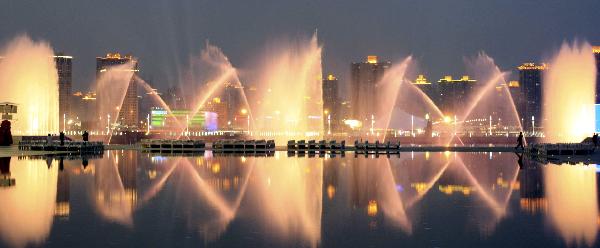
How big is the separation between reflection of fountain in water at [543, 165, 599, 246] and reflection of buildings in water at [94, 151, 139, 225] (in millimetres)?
8654

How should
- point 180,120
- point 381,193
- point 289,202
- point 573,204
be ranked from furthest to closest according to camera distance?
1. point 180,120
2. point 381,193
3. point 289,202
4. point 573,204

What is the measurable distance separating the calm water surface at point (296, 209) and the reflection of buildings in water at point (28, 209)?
0.02 m

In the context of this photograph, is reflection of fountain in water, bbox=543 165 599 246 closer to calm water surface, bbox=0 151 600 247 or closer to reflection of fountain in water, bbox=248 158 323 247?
calm water surface, bbox=0 151 600 247

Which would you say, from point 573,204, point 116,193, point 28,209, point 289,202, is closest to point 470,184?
point 573,204

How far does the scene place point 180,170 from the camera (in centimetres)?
3105

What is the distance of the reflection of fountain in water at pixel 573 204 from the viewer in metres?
14.1

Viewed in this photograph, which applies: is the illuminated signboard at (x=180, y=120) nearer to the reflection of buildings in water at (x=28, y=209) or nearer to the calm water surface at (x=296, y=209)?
the calm water surface at (x=296, y=209)

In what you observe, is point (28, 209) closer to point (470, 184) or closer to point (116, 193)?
point (116, 193)

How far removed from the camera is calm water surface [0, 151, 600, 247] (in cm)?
1351

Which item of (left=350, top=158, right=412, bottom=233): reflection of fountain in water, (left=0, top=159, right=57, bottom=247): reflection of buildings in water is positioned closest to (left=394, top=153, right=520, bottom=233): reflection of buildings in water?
(left=350, top=158, right=412, bottom=233): reflection of fountain in water

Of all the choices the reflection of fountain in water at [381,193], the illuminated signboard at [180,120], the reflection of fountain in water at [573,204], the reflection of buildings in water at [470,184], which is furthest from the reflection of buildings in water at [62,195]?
the illuminated signboard at [180,120]

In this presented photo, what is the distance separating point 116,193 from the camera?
21172 millimetres

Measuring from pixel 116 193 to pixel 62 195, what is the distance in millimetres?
1504

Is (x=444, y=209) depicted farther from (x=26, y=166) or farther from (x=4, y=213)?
(x=26, y=166)
